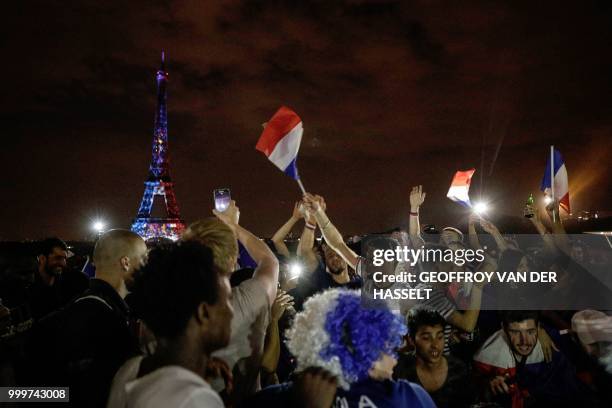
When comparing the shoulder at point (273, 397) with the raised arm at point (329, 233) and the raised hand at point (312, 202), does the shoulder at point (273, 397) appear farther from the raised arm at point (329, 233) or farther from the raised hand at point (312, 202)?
the raised hand at point (312, 202)

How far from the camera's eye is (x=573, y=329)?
160 inches

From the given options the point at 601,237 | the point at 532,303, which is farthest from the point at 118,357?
the point at 601,237

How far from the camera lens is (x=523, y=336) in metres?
3.97

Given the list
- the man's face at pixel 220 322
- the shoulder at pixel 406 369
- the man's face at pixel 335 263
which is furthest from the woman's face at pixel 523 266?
the man's face at pixel 220 322

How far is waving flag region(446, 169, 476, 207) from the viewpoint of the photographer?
8719 mm

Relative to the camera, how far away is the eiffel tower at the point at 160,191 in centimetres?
7744

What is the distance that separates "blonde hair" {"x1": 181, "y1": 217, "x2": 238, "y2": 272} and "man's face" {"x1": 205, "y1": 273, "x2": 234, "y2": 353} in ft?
2.31

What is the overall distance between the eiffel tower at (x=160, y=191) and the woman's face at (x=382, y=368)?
77.8 m

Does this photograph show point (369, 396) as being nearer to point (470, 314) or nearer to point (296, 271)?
point (470, 314)

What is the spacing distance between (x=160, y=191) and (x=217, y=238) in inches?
3093

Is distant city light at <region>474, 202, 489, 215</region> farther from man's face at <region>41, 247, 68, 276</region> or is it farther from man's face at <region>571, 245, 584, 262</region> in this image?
man's face at <region>41, 247, 68, 276</region>

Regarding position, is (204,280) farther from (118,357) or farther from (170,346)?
(118,357)

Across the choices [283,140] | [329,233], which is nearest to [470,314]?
[329,233]

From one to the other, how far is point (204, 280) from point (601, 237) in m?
6.34
